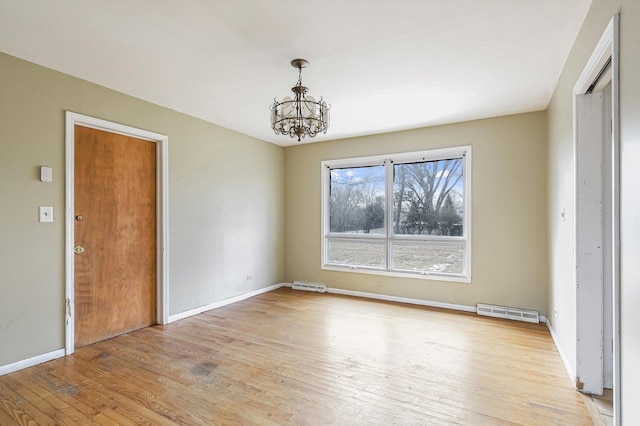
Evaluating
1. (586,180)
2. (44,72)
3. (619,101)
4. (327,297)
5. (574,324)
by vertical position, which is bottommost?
(327,297)

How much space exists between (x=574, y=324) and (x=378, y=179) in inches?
127

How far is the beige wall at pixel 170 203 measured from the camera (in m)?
2.62

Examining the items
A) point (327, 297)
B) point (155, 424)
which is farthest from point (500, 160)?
point (155, 424)

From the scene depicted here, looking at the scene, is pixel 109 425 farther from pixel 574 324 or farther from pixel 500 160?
pixel 500 160

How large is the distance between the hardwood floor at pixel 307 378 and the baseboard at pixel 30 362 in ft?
0.21

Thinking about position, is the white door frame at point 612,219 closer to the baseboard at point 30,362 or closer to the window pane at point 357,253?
the window pane at point 357,253

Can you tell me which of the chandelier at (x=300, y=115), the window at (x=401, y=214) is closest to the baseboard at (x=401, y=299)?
the window at (x=401, y=214)

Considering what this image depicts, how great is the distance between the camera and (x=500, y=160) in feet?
13.5

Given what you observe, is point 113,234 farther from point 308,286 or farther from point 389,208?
point 389,208

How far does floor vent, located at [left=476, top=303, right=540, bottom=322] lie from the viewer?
383 centimetres

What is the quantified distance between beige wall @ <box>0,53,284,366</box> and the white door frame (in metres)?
4.00

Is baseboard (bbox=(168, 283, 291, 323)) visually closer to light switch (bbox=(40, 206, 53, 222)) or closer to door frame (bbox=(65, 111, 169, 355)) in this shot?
door frame (bbox=(65, 111, 169, 355))

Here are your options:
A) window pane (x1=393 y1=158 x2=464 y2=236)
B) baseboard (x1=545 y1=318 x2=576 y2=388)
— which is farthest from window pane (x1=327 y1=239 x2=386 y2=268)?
baseboard (x1=545 y1=318 x2=576 y2=388)

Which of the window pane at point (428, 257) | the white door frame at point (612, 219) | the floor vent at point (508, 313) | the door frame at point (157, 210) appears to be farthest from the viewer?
the window pane at point (428, 257)
